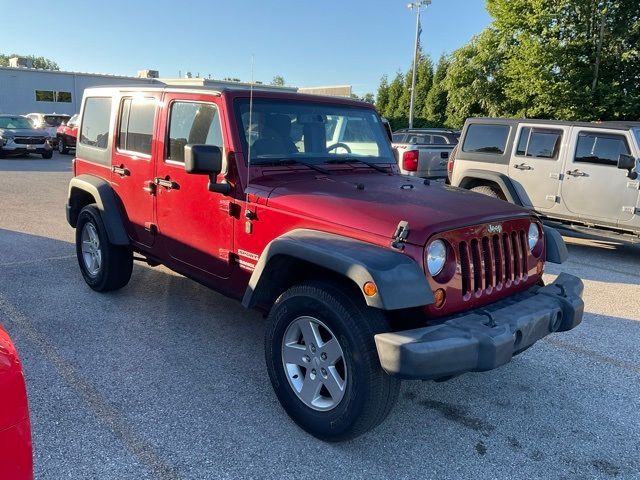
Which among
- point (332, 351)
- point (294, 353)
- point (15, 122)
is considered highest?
point (15, 122)

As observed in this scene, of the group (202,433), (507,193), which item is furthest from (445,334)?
(507,193)

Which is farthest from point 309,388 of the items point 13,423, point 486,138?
point 486,138

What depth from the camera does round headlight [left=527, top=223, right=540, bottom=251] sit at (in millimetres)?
3600

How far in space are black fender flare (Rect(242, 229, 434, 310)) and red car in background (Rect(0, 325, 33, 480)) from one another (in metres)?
1.51

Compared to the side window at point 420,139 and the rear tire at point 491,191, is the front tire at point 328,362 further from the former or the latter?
the side window at point 420,139

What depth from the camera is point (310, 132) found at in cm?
408

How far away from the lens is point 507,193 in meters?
8.05

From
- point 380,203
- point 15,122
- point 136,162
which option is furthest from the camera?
point 15,122

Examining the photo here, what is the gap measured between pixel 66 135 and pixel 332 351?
79.7 ft

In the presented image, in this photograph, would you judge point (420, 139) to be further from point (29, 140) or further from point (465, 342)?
point (29, 140)

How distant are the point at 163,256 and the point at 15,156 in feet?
67.0

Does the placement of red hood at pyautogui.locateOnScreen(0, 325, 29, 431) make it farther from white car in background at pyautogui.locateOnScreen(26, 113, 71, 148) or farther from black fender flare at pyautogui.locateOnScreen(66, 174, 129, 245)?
white car in background at pyautogui.locateOnScreen(26, 113, 71, 148)

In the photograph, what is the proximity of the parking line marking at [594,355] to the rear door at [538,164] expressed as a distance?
3707mm

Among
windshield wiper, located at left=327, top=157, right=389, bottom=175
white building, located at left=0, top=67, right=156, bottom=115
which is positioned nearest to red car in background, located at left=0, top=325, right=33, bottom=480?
windshield wiper, located at left=327, top=157, right=389, bottom=175
